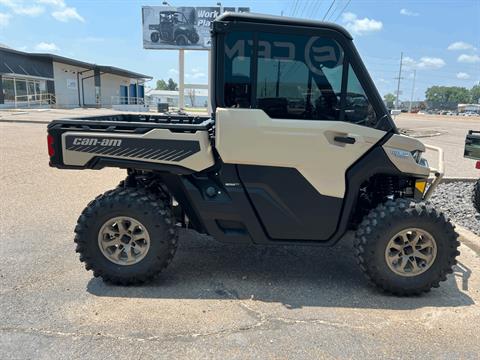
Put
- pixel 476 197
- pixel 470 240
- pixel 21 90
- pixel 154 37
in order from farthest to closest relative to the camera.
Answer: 1. pixel 154 37
2. pixel 21 90
3. pixel 476 197
4. pixel 470 240

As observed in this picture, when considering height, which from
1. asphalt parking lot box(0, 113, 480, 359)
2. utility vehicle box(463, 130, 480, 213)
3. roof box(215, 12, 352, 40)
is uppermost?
roof box(215, 12, 352, 40)

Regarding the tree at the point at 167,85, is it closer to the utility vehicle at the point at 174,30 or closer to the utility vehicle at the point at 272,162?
the utility vehicle at the point at 174,30

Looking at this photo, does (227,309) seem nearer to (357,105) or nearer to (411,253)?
(411,253)

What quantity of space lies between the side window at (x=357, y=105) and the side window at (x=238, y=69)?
0.90m

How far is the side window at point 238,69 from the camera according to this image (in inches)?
135

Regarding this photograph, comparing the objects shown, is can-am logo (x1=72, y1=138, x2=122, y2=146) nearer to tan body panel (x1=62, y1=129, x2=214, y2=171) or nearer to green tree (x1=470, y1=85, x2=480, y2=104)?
tan body panel (x1=62, y1=129, x2=214, y2=171)

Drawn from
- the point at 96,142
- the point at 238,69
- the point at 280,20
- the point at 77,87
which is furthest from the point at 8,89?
the point at 280,20

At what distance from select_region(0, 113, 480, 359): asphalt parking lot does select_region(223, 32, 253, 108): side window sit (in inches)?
71.0

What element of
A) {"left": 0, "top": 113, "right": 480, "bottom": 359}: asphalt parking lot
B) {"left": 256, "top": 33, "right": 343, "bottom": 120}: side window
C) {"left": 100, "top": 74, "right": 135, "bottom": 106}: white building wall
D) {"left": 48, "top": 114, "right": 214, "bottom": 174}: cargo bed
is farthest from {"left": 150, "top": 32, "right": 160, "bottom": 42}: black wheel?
{"left": 256, "top": 33, "right": 343, "bottom": 120}: side window

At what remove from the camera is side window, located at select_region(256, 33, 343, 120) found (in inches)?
136

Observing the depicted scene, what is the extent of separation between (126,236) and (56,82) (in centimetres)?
4276

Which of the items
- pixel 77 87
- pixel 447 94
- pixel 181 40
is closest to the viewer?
pixel 77 87

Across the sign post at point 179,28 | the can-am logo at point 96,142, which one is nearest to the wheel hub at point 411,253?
the can-am logo at point 96,142

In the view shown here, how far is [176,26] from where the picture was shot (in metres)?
44.4
